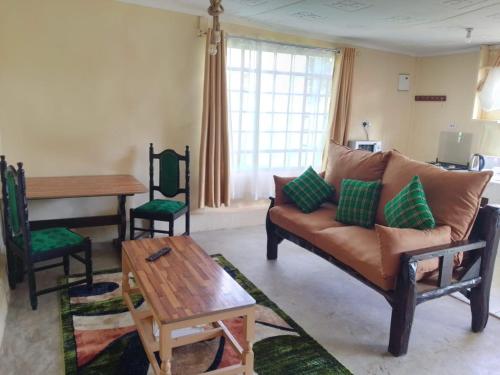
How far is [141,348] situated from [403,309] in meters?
1.46

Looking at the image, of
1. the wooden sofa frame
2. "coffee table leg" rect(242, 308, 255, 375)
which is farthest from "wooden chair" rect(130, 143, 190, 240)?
"coffee table leg" rect(242, 308, 255, 375)

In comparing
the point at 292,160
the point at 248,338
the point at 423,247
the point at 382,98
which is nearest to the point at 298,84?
the point at 292,160

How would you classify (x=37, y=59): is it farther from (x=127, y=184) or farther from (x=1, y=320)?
(x=1, y=320)

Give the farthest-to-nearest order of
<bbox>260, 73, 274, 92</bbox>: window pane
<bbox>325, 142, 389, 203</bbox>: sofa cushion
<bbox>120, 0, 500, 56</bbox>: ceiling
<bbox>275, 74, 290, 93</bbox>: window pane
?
<bbox>275, 74, 290, 93</bbox>: window pane
<bbox>260, 73, 274, 92</bbox>: window pane
<bbox>120, 0, 500, 56</bbox>: ceiling
<bbox>325, 142, 389, 203</bbox>: sofa cushion

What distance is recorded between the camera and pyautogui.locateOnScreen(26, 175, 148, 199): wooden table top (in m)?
2.94

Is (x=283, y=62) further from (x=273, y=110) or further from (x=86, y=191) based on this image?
(x=86, y=191)

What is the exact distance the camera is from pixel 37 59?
132 inches

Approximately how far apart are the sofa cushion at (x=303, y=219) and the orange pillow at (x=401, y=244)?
2.52 ft

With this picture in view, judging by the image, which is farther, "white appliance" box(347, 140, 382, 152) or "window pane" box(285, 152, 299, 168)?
"white appliance" box(347, 140, 382, 152)

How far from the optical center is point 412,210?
239cm

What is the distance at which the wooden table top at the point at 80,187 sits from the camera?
2.94 m

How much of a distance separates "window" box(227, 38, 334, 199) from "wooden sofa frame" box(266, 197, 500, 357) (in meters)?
2.06

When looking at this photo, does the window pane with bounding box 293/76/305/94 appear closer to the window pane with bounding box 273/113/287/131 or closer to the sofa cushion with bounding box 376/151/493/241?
the window pane with bounding box 273/113/287/131

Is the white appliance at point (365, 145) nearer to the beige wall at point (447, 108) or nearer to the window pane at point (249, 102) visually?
the beige wall at point (447, 108)
